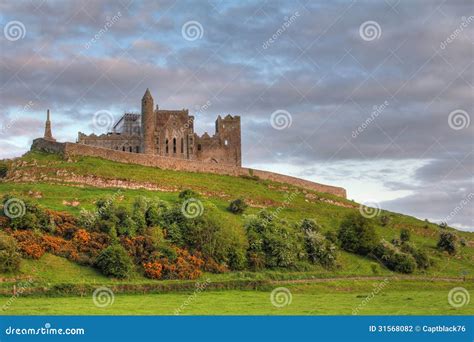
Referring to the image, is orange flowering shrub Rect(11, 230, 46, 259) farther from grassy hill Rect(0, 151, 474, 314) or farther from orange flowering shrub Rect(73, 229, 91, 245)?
orange flowering shrub Rect(73, 229, 91, 245)

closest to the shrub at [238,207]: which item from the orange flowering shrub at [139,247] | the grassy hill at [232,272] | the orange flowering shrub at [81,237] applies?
the grassy hill at [232,272]

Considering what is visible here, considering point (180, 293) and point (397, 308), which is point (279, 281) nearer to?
point (180, 293)

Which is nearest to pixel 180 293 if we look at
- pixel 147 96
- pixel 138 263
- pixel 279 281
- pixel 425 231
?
pixel 138 263

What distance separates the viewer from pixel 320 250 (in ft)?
189

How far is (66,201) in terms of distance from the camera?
2438 inches

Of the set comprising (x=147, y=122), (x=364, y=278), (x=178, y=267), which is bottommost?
(x=364, y=278)

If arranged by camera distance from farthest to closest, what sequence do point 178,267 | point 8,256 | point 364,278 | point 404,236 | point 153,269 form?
point 404,236, point 364,278, point 178,267, point 153,269, point 8,256

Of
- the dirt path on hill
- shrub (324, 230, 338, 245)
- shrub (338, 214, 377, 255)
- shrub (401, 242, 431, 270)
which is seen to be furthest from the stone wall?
the dirt path on hill

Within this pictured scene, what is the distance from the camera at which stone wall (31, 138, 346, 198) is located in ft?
259

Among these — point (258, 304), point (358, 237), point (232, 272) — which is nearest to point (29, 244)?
point (232, 272)

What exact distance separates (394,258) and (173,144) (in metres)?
46.1

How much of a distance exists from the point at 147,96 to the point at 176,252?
49.5 metres

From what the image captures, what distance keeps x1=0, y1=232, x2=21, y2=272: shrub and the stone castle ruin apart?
125ft

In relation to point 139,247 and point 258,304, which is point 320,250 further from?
point 258,304
